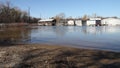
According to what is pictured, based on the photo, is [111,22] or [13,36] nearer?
[13,36]

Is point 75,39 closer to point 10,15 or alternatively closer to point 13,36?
point 13,36

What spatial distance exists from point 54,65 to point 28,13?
110m

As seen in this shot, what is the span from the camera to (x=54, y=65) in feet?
30.0

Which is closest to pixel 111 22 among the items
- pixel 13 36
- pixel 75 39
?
pixel 13 36

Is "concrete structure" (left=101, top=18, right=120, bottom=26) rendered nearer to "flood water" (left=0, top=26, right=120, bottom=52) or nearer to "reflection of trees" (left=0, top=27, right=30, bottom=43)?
"flood water" (left=0, top=26, right=120, bottom=52)

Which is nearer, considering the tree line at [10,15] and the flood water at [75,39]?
the flood water at [75,39]

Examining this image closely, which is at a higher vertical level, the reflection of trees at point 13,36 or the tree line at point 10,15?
the tree line at point 10,15

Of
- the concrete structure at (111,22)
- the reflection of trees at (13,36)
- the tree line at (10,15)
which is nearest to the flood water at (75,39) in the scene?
the reflection of trees at (13,36)

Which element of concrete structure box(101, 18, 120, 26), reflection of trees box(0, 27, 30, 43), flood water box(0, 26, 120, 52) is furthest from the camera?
concrete structure box(101, 18, 120, 26)

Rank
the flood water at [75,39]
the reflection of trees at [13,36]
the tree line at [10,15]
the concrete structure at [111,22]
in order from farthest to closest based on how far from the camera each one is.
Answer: the concrete structure at [111,22], the tree line at [10,15], the reflection of trees at [13,36], the flood water at [75,39]

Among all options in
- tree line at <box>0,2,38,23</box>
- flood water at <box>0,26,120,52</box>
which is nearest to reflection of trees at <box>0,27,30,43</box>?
flood water at <box>0,26,120,52</box>

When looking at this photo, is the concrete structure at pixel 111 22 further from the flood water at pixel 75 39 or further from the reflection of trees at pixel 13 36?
the reflection of trees at pixel 13 36

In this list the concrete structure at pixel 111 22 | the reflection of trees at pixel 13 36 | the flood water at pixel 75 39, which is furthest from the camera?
the concrete structure at pixel 111 22

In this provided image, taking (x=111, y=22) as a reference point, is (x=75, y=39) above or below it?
below
